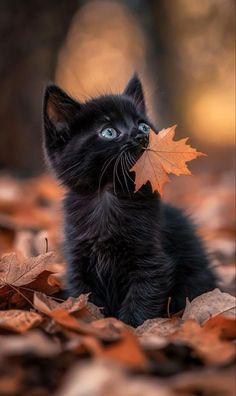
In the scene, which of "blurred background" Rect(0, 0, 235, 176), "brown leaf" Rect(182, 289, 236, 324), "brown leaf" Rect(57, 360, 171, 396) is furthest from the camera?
"blurred background" Rect(0, 0, 235, 176)

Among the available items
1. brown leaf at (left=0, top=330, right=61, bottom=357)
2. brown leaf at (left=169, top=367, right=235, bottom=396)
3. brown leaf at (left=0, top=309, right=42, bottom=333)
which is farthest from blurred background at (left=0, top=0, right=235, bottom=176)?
brown leaf at (left=169, top=367, right=235, bottom=396)

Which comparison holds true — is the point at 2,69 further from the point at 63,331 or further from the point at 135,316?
the point at 63,331

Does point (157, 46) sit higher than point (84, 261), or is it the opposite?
point (157, 46)

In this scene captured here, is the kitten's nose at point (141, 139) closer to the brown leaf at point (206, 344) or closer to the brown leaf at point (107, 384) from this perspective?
the brown leaf at point (206, 344)

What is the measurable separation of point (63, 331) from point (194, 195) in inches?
274

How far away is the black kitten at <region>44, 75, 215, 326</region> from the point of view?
362 cm

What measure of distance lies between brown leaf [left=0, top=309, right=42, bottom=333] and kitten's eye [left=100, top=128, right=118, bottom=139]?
1.15 meters

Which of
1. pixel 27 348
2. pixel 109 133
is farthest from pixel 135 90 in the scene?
pixel 27 348

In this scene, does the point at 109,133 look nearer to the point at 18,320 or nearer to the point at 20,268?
the point at 20,268

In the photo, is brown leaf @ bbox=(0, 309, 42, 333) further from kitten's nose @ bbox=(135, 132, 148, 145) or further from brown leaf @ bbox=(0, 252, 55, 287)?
kitten's nose @ bbox=(135, 132, 148, 145)

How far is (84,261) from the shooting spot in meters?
3.83

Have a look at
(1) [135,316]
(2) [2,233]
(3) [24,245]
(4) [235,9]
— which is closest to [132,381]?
(1) [135,316]

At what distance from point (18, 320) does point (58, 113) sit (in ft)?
4.74

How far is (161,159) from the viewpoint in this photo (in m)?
3.52
